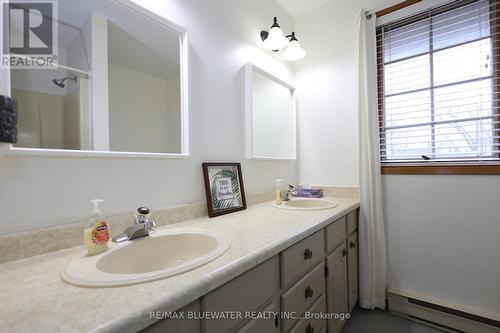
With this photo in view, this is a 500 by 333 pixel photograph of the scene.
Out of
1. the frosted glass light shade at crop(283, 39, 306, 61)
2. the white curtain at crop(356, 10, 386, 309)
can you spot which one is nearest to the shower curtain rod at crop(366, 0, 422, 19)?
the white curtain at crop(356, 10, 386, 309)

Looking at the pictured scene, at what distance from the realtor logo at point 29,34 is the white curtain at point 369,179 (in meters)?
1.72

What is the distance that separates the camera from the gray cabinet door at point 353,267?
1499 millimetres

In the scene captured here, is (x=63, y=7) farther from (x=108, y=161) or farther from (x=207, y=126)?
(x=207, y=126)

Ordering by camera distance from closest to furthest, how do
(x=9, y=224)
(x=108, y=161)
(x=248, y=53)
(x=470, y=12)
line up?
1. (x=9, y=224)
2. (x=108, y=161)
3. (x=470, y=12)
4. (x=248, y=53)

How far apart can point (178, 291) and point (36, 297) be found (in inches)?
11.5

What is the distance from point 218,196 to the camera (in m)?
1.27

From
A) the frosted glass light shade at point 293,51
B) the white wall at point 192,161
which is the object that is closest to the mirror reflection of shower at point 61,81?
the white wall at point 192,161

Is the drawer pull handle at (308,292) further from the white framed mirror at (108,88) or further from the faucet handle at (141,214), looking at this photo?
the white framed mirror at (108,88)

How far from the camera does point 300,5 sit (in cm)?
192

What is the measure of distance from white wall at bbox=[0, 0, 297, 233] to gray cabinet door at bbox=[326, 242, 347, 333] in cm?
65

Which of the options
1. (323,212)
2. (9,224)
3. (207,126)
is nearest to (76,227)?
(9,224)

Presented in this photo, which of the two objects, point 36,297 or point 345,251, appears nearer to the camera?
point 36,297

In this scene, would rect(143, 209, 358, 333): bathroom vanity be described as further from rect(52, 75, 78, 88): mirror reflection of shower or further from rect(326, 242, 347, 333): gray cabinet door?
rect(52, 75, 78, 88): mirror reflection of shower

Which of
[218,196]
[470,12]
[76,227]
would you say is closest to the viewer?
[76,227]
